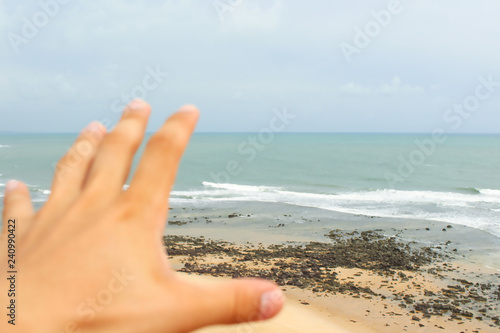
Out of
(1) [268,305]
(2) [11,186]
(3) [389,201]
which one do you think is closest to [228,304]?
(1) [268,305]

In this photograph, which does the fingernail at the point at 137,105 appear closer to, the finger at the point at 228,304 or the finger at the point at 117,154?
the finger at the point at 117,154

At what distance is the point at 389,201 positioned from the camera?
28.3 meters

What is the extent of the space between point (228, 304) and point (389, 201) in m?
28.9

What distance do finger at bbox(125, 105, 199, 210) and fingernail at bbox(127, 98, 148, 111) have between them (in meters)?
0.15

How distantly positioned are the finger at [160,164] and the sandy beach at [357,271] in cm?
639

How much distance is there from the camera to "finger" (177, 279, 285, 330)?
95 centimetres

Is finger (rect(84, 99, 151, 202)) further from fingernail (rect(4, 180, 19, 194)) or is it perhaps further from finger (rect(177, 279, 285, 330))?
fingernail (rect(4, 180, 19, 194))

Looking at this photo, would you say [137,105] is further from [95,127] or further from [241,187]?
[241,187]

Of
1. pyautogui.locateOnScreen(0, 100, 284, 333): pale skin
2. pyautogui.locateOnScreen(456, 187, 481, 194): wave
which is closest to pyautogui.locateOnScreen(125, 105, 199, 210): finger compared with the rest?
pyautogui.locateOnScreen(0, 100, 284, 333): pale skin

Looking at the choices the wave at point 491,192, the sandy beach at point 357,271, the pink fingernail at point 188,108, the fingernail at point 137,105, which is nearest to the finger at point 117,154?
the fingernail at point 137,105

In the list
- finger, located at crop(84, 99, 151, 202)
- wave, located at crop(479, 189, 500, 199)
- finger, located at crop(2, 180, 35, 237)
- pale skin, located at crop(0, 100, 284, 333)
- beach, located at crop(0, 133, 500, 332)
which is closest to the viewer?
pale skin, located at crop(0, 100, 284, 333)

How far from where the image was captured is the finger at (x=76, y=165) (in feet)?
3.68

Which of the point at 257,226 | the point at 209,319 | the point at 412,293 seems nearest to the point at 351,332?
the point at 412,293

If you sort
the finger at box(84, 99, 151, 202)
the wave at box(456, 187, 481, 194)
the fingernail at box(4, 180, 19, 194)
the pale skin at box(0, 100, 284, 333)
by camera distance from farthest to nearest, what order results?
the wave at box(456, 187, 481, 194), the fingernail at box(4, 180, 19, 194), the finger at box(84, 99, 151, 202), the pale skin at box(0, 100, 284, 333)
